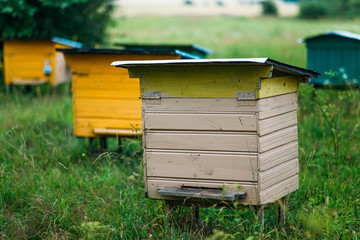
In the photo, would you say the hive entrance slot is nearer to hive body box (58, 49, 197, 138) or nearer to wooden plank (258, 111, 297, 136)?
wooden plank (258, 111, 297, 136)

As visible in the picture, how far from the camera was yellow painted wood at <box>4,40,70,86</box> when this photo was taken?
9.66 metres

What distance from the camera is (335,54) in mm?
7543

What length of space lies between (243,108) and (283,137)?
1.67 ft

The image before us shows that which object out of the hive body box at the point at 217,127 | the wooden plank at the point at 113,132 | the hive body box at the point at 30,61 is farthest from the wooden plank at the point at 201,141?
the hive body box at the point at 30,61

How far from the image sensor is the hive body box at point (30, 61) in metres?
9.66

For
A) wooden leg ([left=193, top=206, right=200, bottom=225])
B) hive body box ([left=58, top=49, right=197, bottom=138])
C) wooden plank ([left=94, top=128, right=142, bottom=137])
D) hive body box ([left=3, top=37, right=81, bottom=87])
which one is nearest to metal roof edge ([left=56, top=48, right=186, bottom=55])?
hive body box ([left=58, top=49, right=197, bottom=138])

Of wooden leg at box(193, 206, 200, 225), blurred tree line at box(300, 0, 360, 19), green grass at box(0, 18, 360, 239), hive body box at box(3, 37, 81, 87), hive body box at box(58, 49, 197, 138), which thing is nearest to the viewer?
green grass at box(0, 18, 360, 239)

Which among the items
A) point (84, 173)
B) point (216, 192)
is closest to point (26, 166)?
point (84, 173)

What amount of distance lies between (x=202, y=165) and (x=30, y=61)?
7.55m

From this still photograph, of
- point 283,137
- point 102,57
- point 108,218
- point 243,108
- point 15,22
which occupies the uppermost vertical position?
point 15,22

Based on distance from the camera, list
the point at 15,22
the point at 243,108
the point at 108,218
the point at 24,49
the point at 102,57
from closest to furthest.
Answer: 1. the point at 243,108
2. the point at 108,218
3. the point at 102,57
4. the point at 24,49
5. the point at 15,22

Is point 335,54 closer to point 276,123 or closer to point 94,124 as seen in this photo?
point 94,124

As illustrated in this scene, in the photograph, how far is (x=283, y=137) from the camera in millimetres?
3377

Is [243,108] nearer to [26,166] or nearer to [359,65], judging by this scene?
[26,166]
